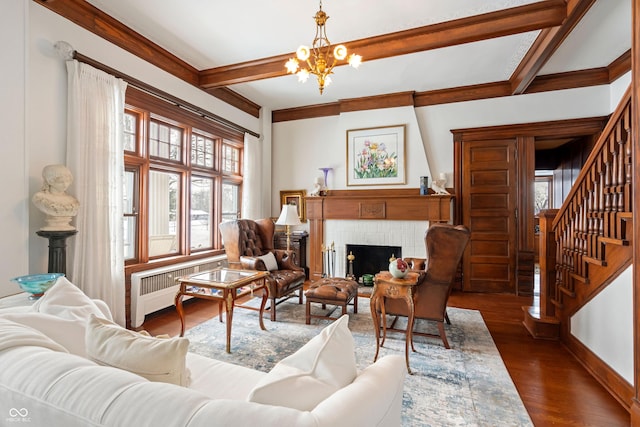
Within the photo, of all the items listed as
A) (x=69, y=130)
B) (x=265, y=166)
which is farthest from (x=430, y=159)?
(x=69, y=130)

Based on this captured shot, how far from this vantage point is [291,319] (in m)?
Answer: 3.42

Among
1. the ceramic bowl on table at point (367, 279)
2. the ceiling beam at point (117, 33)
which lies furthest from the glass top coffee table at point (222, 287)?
the ceiling beam at point (117, 33)

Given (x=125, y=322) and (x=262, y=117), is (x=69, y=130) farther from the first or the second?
(x=262, y=117)

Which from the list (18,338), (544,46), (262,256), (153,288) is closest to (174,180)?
(153,288)

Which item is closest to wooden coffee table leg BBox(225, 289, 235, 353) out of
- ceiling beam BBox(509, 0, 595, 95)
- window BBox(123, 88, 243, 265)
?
window BBox(123, 88, 243, 265)

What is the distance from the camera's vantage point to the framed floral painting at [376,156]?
491 centimetres

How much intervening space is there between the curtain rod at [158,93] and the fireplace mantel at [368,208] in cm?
184

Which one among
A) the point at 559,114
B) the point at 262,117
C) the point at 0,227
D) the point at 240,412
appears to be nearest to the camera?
the point at 240,412

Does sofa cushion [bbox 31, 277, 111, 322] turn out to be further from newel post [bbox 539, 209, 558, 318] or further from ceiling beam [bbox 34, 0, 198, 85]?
newel post [bbox 539, 209, 558, 318]

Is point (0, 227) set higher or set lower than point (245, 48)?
lower

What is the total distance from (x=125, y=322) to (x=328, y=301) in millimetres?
2154

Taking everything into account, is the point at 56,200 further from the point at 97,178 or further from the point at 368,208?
the point at 368,208

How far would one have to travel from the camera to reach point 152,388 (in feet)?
2.37

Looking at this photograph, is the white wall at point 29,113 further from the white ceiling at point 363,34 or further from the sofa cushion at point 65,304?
the sofa cushion at point 65,304
